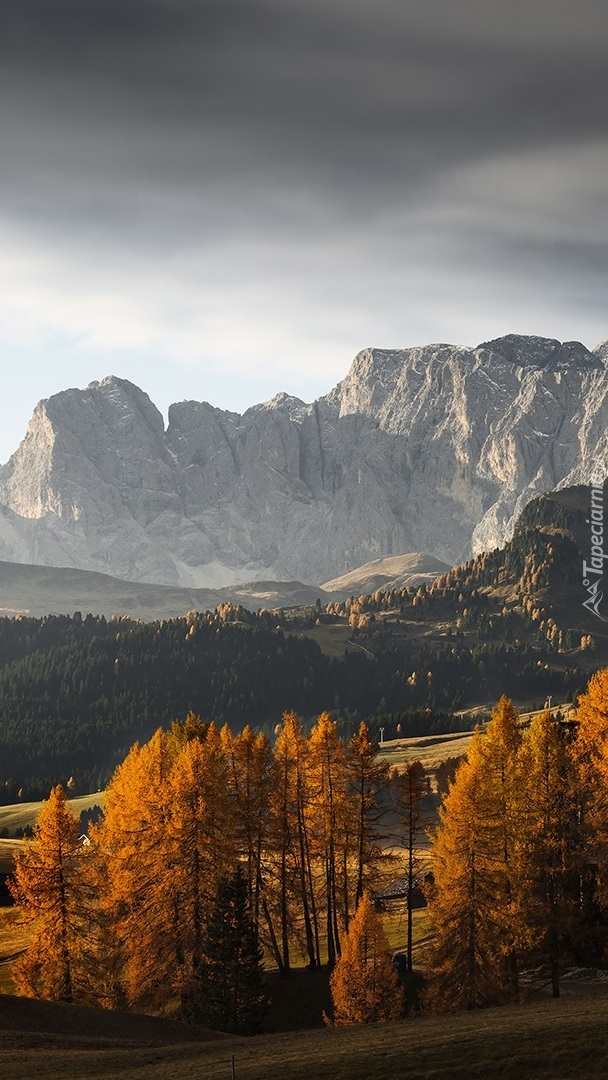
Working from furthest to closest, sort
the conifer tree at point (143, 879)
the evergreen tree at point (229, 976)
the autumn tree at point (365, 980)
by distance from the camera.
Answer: the conifer tree at point (143, 879)
the evergreen tree at point (229, 976)
the autumn tree at point (365, 980)

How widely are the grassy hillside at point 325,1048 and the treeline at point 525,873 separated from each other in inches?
354

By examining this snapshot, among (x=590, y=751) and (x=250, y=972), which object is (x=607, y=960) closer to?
(x=590, y=751)

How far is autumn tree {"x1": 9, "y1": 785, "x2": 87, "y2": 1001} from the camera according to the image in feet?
213

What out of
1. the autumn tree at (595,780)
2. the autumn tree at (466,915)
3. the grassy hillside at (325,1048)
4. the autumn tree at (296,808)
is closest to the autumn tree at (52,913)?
the grassy hillside at (325,1048)

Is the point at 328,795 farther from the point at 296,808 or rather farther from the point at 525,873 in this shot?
the point at 525,873

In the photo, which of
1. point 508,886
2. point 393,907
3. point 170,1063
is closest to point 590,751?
point 508,886

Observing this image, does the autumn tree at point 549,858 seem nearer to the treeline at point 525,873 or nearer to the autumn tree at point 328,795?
the treeline at point 525,873

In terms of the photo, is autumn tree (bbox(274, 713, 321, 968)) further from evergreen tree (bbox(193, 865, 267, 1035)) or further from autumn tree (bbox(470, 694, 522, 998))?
autumn tree (bbox(470, 694, 522, 998))

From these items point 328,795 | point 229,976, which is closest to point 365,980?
point 229,976

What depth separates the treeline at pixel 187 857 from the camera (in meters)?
65.6

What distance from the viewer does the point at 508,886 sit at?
224 feet

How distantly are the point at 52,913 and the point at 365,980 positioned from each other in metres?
20.5

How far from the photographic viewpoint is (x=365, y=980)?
62438mm

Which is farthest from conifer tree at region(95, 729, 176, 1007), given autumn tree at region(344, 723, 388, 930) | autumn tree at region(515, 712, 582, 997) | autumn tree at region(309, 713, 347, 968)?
autumn tree at region(515, 712, 582, 997)
